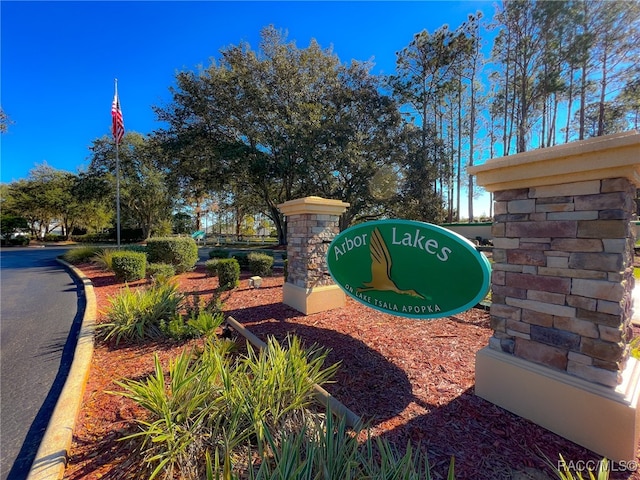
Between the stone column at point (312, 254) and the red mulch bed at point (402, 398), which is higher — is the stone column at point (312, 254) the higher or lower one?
the higher one

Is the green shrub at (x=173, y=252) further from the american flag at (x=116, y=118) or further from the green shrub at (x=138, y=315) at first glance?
the green shrub at (x=138, y=315)

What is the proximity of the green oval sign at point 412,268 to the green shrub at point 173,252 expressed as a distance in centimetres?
741

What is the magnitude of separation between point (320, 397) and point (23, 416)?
278 cm

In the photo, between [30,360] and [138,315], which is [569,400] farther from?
[30,360]

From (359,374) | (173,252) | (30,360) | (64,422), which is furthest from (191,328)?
(173,252)

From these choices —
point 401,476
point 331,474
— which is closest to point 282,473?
point 331,474

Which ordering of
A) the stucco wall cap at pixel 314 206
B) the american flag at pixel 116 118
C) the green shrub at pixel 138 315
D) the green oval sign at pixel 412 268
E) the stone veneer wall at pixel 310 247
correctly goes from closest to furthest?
the green oval sign at pixel 412 268, the green shrub at pixel 138 315, the stucco wall cap at pixel 314 206, the stone veneer wall at pixel 310 247, the american flag at pixel 116 118

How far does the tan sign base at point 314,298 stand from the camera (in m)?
5.29

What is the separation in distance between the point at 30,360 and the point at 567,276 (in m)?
6.04

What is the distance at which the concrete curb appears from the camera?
200cm

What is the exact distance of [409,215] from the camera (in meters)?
19.0

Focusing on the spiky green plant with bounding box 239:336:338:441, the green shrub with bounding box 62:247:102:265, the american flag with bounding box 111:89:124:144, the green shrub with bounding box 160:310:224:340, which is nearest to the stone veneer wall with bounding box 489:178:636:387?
the spiky green plant with bounding box 239:336:338:441

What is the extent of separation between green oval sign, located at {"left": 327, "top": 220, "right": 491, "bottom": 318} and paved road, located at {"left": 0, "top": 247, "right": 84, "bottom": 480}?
11.7ft

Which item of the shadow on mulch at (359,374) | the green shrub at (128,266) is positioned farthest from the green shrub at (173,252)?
the shadow on mulch at (359,374)
